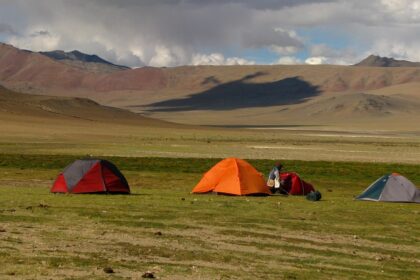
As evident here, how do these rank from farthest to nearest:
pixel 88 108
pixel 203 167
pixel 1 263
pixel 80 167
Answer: pixel 88 108
pixel 203 167
pixel 80 167
pixel 1 263

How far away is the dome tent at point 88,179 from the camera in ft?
87.5

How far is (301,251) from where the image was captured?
16453mm

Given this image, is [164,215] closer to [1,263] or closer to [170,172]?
[1,263]

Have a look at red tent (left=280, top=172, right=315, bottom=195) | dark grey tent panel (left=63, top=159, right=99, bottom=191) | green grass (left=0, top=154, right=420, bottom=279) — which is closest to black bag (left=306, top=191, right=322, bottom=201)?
green grass (left=0, top=154, right=420, bottom=279)

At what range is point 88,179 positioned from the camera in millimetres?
26859

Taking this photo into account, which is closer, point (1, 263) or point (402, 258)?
point (1, 263)

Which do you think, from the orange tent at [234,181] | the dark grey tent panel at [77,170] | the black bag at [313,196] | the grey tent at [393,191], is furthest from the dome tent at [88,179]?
the grey tent at [393,191]

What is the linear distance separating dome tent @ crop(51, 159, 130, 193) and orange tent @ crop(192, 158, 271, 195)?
3416 mm

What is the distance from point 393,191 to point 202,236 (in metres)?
12.1

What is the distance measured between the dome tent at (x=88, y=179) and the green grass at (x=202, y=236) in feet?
2.89

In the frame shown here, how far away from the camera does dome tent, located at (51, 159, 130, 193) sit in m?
26.7

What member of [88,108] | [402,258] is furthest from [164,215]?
[88,108]

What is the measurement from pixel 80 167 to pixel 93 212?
254 inches

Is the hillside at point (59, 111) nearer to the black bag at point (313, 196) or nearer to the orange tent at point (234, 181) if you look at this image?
the orange tent at point (234, 181)
